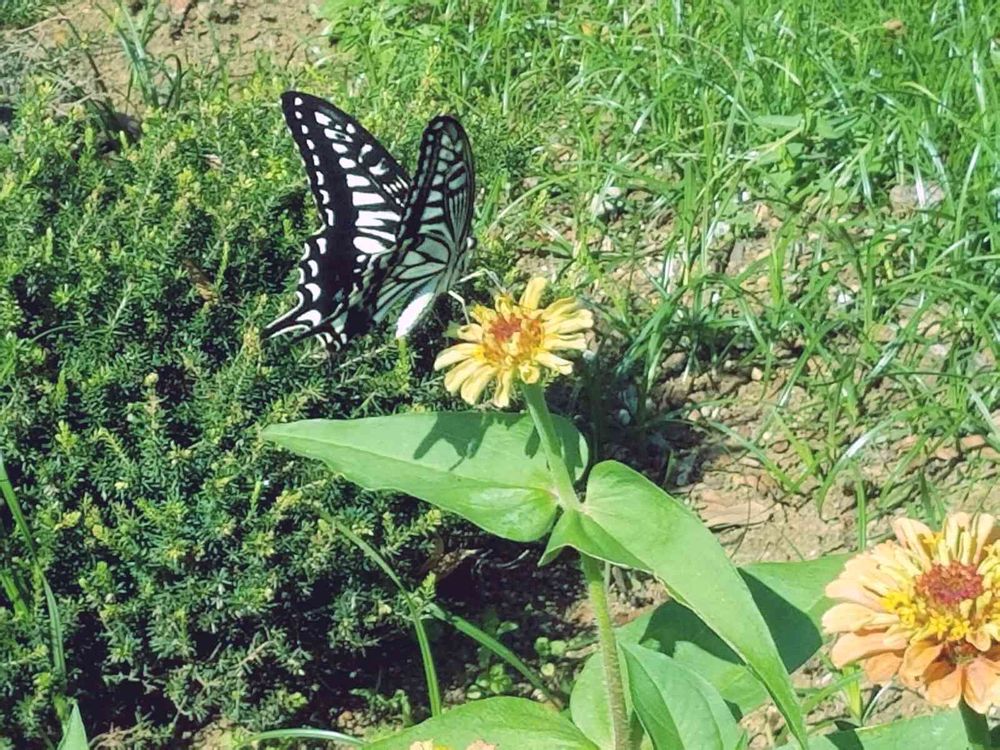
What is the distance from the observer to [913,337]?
10.9ft

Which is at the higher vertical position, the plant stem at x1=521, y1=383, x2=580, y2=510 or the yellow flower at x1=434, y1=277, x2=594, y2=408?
the yellow flower at x1=434, y1=277, x2=594, y2=408

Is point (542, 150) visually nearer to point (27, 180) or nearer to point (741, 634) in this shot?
point (27, 180)

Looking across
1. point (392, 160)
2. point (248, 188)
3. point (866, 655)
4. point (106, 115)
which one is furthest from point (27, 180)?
point (866, 655)

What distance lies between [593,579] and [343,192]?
4.07ft

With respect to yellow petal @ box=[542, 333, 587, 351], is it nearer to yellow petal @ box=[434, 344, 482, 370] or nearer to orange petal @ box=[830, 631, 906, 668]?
yellow petal @ box=[434, 344, 482, 370]

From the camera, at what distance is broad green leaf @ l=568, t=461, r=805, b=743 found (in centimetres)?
171

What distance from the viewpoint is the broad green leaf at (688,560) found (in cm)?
171

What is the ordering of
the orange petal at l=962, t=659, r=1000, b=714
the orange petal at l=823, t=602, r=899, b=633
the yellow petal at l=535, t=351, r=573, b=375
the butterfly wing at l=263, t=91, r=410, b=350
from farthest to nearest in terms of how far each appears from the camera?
the butterfly wing at l=263, t=91, r=410, b=350 → the yellow petal at l=535, t=351, r=573, b=375 → the orange petal at l=823, t=602, r=899, b=633 → the orange petal at l=962, t=659, r=1000, b=714

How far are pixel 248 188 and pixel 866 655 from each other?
6.16 ft

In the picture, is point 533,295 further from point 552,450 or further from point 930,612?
point 930,612

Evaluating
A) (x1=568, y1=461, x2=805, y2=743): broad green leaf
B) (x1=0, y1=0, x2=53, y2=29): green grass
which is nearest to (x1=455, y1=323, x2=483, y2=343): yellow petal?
(x1=568, y1=461, x2=805, y2=743): broad green leaf

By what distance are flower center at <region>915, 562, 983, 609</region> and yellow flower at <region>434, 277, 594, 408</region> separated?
606 mm

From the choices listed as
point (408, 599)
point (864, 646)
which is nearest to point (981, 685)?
point (864, 646)

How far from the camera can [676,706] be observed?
6.04 feet
